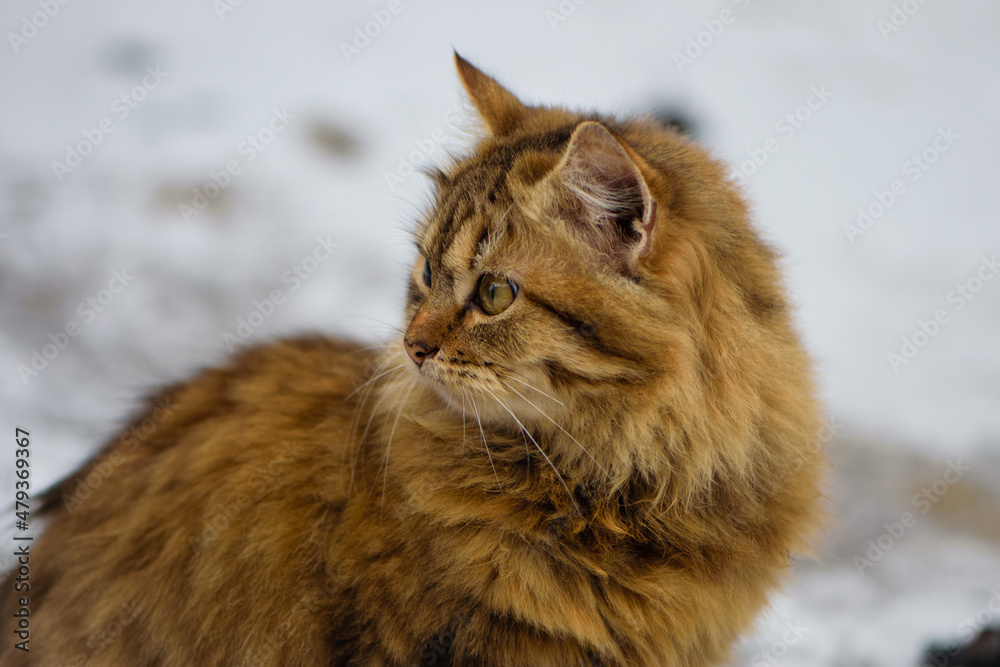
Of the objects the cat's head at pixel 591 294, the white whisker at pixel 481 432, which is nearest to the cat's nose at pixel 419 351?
the cat's head at pixel 591 294

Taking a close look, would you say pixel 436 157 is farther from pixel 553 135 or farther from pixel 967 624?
pixel 967 624

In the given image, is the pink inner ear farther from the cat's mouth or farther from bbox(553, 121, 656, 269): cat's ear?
the cat's mouth

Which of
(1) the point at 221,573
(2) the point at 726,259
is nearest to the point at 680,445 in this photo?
(2) the point at 726,259

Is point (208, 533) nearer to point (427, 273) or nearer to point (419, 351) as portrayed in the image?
point (419, 351)

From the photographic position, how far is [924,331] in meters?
2.96

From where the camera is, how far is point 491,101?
5.66 ft

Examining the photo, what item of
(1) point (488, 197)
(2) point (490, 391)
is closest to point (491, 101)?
(1) point (488, 197)

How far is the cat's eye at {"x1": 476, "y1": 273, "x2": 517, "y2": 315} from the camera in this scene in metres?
1.38

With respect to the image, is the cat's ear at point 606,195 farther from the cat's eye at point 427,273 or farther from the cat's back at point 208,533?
the cat's back at point 208,533

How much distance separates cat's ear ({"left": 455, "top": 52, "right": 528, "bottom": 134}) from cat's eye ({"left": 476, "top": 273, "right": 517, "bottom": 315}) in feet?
1.53

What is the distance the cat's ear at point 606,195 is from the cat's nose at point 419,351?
354 millimetres

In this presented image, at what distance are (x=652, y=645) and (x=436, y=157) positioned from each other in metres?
1.25

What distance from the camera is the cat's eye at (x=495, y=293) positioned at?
1.38m

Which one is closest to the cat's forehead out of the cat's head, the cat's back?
the cat's head
